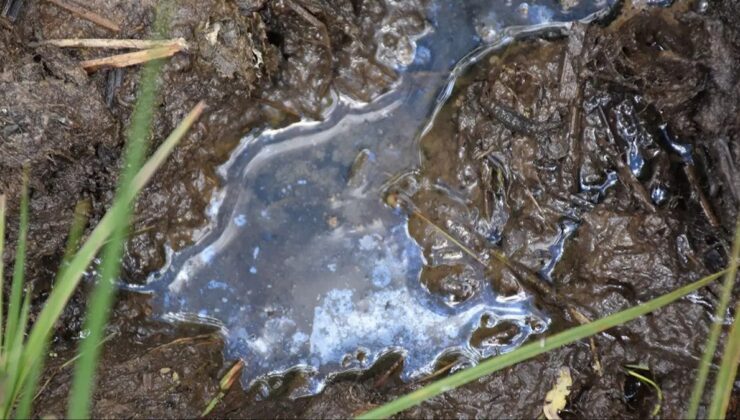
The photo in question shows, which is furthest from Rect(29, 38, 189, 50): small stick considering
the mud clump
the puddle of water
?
the mud clump

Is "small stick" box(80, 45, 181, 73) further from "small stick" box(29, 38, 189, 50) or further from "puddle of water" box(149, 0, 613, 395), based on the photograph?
"puddle of water" box(149, 0, 613, 395)

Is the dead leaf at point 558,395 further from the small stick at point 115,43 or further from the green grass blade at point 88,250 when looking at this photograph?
the small stick at point 115,43

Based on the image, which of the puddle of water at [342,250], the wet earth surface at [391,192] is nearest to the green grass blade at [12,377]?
the wet earth surface at [391,192]

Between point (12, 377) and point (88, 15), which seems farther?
point (88, 15)

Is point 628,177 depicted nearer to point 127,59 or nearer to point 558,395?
point 558,395

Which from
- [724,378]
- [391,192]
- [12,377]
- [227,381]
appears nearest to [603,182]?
[391,192]

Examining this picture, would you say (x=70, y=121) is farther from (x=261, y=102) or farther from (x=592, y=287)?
(x=592, y=287)
